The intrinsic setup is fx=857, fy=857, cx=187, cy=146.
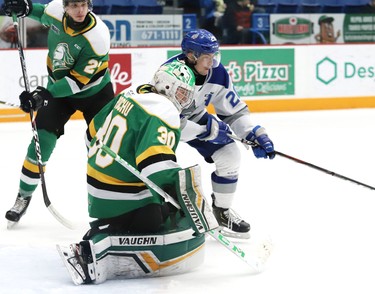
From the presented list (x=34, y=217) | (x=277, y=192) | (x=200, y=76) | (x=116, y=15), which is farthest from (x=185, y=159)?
(x=116, y=15)

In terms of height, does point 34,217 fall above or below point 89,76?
below

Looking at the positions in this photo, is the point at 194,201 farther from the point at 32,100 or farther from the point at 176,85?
the point at 32,100

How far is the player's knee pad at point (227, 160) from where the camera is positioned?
3375mm

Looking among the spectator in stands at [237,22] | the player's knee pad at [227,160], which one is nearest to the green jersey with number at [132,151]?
the player's knee pad at [227,160]

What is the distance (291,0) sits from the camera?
8977mm

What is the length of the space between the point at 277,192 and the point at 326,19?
15.4 feet

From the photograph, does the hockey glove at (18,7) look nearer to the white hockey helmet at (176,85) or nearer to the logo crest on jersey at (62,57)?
the logo crest on jersey at (62,57)

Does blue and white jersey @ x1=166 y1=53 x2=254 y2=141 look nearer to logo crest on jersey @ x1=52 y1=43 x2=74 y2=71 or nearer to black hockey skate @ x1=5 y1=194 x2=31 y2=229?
logo crest on jersey @ x1=52 y1=43 x2=74 y2=71

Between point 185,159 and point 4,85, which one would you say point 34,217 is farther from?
point 4,85

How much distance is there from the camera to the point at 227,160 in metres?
3.39

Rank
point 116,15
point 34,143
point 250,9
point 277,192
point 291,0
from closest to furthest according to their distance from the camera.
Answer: point 34,143 < point 277,192 < point 116,15 < point 250,9 < point 291,0

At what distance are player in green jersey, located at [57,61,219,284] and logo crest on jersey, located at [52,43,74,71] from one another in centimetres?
88

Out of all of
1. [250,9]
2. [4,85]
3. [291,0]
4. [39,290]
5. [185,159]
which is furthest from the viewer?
[291,0]

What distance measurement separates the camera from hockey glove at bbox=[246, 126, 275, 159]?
3.31m
